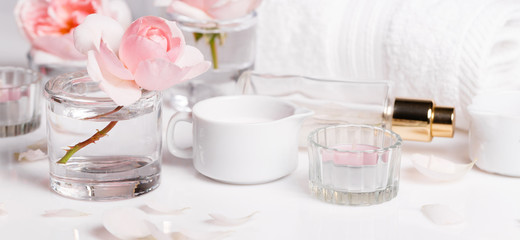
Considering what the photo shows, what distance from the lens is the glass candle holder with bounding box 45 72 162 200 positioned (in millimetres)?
721

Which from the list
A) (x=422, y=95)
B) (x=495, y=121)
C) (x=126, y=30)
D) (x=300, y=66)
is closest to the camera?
(x=126, y=30)

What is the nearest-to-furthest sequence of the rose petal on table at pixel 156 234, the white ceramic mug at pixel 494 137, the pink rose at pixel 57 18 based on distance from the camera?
the rose petal on table at pixel 156 234, the white ceramic mug at pixel 494 137, the pink rose at pixel 57 18

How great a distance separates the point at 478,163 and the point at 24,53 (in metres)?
0.75

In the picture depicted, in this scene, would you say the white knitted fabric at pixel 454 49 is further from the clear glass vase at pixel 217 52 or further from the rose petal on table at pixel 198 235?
the rose petal on table at pixel 198 235

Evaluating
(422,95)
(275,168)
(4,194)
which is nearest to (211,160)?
(275,168)

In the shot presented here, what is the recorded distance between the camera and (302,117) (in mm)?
779

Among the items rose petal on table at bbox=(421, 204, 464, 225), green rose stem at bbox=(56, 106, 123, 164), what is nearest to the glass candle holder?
green rose stem at bbox=(56, 106, 123, 164)

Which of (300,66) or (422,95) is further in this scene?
(300,66)

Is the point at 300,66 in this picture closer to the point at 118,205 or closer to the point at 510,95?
the point at 510,95

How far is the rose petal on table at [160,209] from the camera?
2.39 feet

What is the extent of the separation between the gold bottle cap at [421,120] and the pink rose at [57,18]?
1.34 ft

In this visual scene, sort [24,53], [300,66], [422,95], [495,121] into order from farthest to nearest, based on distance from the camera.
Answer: [24,53]
[300,66]
[422,95]
[495,121]

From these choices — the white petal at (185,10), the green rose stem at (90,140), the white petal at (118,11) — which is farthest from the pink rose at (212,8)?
the green rose stem at (90,140)

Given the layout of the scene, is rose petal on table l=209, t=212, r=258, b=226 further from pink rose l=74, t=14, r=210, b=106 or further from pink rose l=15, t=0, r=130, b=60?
pink rose l=15, t=0, r=130, b=60
